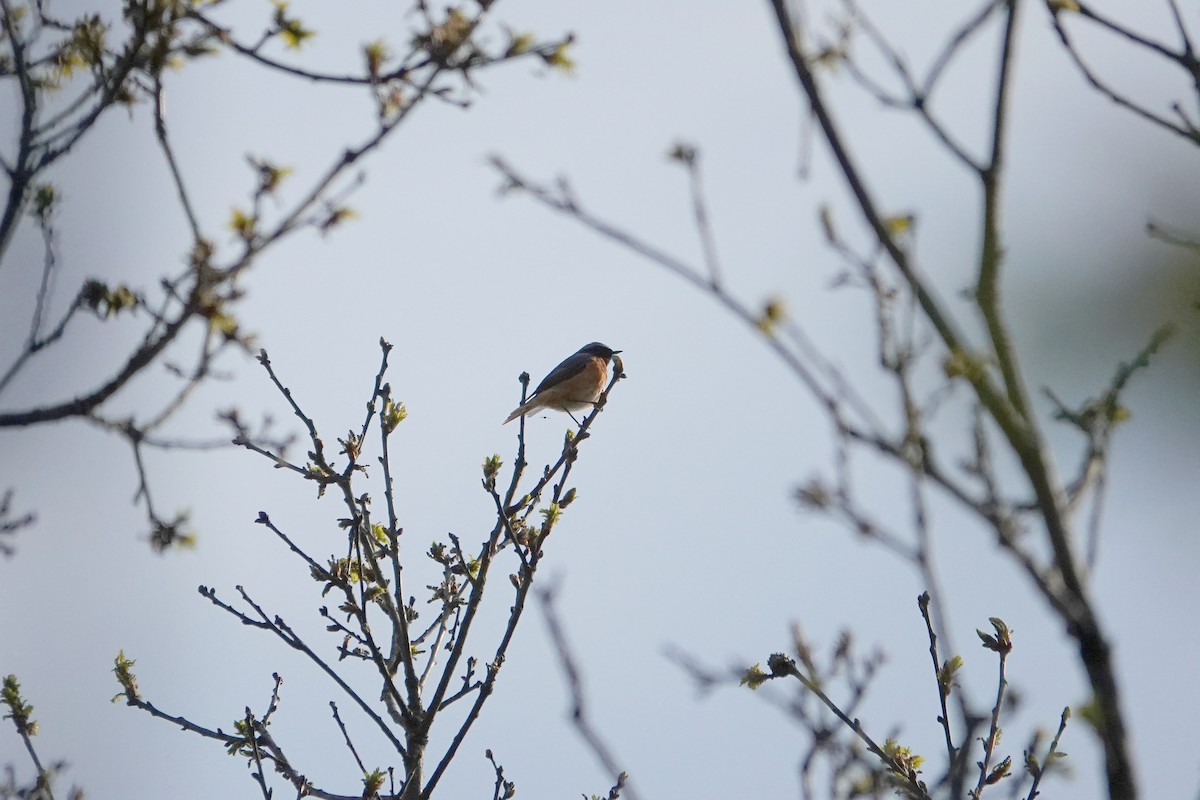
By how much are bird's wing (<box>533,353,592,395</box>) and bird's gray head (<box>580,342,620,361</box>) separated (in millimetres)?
227

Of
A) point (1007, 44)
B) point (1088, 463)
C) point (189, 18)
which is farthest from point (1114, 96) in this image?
point (189, 18)

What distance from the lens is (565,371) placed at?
866 centimetres

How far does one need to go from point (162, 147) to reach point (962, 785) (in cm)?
394

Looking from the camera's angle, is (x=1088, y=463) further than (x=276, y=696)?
No

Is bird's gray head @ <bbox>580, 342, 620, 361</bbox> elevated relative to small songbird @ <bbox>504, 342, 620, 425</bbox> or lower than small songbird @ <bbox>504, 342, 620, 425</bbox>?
elevated

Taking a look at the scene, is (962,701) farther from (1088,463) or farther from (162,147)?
(162,147)

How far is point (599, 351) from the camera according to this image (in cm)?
939

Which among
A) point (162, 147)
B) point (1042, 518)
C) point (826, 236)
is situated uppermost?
point (162, 147)

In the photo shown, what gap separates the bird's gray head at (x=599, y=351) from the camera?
9.17 meters

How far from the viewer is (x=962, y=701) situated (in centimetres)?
155

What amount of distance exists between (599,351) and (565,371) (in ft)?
2.56

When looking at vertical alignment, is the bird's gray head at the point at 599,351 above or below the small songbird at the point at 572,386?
above

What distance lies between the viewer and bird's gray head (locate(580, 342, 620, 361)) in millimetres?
9170

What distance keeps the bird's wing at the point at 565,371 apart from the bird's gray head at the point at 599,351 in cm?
23
